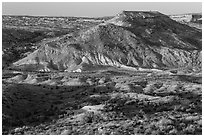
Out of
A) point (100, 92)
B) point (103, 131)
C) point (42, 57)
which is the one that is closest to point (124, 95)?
A: point (100, 92)

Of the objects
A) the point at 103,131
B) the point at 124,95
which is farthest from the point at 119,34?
the point at 103,131

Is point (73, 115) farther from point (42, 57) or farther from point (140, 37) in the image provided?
point (140, 37)

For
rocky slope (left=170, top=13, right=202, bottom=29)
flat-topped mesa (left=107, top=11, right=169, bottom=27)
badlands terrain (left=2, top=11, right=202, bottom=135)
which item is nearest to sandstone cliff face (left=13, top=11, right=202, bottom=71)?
badlands terrain (left=2, top=11, right=202, bottom=135)

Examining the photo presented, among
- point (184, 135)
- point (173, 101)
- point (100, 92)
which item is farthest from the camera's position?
point (100, 92)

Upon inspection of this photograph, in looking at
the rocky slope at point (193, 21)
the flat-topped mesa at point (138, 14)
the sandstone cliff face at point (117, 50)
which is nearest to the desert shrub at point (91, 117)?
the sandstone cliff face at point (117, 50)

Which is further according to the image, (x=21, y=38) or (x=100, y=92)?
(x=21, y=38)

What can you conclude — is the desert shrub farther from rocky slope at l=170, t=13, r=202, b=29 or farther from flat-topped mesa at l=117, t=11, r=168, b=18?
rocky slope at l=170, t=13, r=202, b=29

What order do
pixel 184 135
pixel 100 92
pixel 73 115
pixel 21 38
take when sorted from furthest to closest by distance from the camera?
pixel 21 38 → pixel 100 92 → pixel 73 115 → pixel 184 135

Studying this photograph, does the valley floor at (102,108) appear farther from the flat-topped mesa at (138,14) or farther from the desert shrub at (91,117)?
the flat-topped mesa at (138,14)
